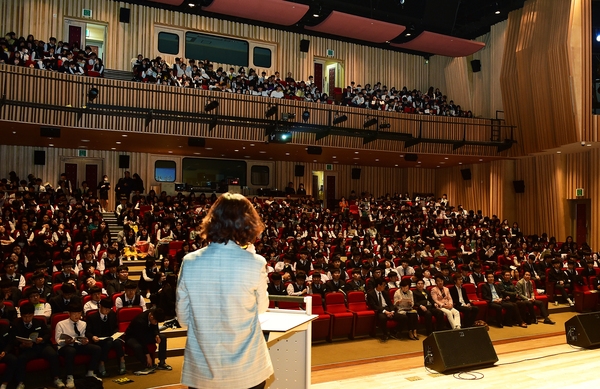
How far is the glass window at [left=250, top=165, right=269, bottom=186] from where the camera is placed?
19.5 meters

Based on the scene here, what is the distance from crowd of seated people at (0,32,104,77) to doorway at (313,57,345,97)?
29.7ft

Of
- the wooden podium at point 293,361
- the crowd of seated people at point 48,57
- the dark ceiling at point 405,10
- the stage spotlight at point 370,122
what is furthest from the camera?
the dark ceiling at point 405,10

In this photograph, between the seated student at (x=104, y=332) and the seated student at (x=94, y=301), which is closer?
the seated student at (x=104, y=332)

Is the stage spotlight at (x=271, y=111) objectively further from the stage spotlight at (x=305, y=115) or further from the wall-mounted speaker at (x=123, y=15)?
the wall-mounted speaker at (x=123, y=15)

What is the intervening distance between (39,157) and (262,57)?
8321 mm

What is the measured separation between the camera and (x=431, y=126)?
1623cm

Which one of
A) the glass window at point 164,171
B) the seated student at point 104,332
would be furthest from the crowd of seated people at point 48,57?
the seated student at point 104,332

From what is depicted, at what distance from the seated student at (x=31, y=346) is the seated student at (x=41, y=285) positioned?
3.19ft

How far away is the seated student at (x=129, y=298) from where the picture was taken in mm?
6800

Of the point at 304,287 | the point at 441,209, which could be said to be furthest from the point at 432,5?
the point at 304,287

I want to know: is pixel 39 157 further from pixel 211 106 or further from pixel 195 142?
pixel 211 106

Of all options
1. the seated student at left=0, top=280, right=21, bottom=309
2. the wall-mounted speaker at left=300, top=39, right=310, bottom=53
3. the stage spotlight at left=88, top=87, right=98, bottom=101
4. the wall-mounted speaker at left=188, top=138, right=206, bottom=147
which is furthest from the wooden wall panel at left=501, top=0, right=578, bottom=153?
the seated student at left=0, top=280, right=21, bottom=309

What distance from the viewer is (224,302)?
1832 millimetres

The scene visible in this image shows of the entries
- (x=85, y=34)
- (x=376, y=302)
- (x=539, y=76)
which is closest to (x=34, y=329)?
(x=376, y=302)
